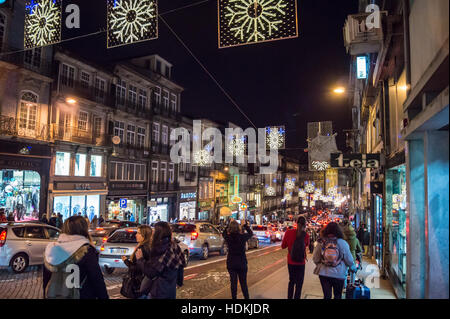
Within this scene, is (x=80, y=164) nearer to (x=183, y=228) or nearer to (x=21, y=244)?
(x=183, y=228)

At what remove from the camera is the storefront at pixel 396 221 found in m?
8.71

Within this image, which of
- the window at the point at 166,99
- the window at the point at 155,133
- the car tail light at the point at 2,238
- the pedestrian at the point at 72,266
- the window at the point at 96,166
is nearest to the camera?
the pedestrian at the point at 72,266

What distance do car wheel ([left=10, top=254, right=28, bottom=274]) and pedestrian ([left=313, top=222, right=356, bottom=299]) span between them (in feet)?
30.4

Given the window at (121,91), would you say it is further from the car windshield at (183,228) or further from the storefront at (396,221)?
the storefront at (396,221)

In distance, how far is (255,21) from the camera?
7.54 m

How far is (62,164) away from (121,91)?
9.38 meters

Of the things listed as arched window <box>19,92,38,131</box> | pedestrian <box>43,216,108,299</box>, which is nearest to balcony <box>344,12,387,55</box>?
pedestrian <box>43,216,108,299</box>

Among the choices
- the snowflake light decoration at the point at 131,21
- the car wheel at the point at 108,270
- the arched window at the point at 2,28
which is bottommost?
the car wheel at the point at 108,270

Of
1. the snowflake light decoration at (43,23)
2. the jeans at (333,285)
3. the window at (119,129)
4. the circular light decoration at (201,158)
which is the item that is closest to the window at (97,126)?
the window at (119,129)

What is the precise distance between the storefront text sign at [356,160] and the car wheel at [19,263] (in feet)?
34.9

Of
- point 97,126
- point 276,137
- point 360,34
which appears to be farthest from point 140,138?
point 360,34

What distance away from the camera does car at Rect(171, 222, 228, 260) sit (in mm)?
14547
